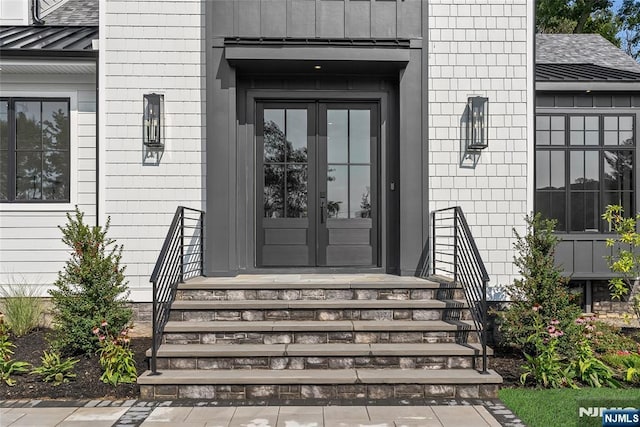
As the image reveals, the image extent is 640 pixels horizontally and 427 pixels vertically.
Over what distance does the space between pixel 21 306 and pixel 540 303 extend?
5.97 meters

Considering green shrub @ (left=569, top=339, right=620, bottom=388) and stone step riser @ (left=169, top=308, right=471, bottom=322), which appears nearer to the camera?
green shrub @ (left=569, top=339, right=620, bottom=388)

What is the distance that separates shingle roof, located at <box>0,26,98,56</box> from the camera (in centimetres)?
605

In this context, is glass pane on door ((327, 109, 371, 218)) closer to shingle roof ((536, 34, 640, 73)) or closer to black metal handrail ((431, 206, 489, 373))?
black metal handrail ((431, 206, 489, 373))

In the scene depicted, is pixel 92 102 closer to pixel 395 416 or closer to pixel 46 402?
pixel 46 402

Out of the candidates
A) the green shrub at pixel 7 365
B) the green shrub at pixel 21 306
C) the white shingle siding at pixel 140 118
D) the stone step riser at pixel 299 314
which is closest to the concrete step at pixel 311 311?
the stone step riser at pixel 299 314

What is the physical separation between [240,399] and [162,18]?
4.59 metres

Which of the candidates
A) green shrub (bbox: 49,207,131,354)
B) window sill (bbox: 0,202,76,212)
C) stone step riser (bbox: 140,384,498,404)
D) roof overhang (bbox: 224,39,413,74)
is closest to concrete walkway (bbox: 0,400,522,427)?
stone step riser (bbox: 140,384,498,404)

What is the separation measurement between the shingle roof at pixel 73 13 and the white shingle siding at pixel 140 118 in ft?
11.9

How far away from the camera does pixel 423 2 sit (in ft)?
19.8

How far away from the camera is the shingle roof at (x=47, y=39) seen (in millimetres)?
6047

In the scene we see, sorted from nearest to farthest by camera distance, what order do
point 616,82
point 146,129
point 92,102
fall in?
point 146,129
point 92,102
point 616,82

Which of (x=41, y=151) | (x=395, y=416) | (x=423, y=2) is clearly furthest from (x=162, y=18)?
(x=395, y=416)

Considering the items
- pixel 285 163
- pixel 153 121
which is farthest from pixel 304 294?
pixel 153 121

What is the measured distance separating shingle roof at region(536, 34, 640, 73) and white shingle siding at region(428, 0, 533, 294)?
3.65 meters
